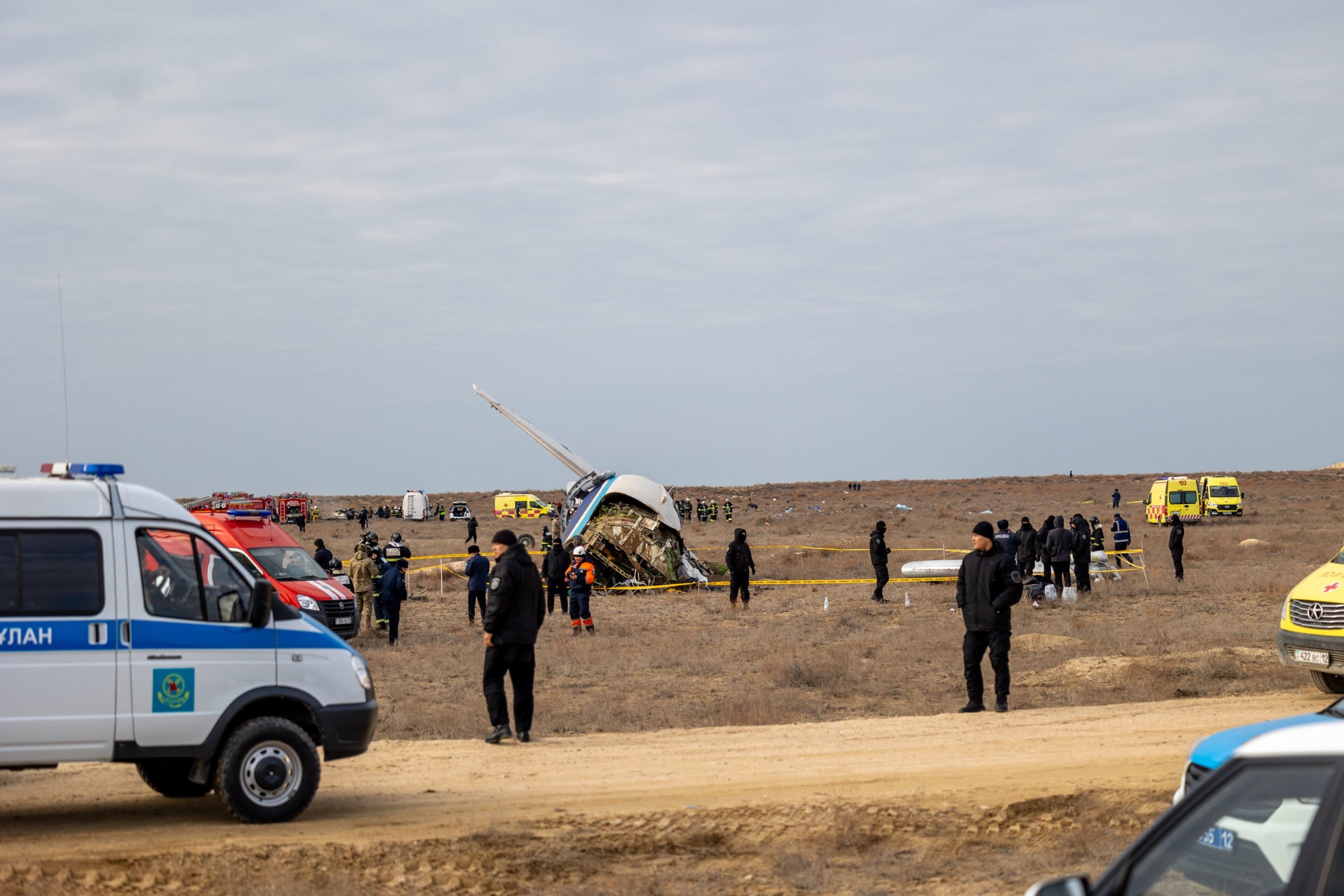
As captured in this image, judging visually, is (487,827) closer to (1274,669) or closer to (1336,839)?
(1336,839)

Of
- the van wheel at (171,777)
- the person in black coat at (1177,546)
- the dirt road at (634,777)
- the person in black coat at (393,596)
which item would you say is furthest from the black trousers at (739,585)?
the van wheel at (171,777)

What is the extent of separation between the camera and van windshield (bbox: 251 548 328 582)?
2050 cm

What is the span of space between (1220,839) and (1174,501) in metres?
56.5

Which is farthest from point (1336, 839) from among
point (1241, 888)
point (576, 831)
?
point (576, 831)

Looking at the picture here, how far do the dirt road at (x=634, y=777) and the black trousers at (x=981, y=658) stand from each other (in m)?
0.42

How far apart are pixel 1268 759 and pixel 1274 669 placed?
14438 mm

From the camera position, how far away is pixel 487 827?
8992 millimetres

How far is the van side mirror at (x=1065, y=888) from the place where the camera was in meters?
3.59

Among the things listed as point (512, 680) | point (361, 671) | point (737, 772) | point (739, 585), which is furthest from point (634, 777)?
point (739, 585)

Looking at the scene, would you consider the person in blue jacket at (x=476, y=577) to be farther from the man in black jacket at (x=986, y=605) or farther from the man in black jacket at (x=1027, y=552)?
the man in black jacket at (x=1027, y=552)

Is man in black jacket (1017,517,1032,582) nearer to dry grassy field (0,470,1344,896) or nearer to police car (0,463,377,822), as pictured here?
dry grassy field (0,470,1344,896)

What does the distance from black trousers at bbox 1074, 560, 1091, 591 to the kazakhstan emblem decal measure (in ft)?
72.4

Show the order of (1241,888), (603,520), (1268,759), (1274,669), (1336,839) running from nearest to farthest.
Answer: (1336,839) < (1268,759) < (1241,888) < (1274,669) < (603,520)

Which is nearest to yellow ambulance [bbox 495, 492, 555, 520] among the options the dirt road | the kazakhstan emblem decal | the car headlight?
the dirt road
